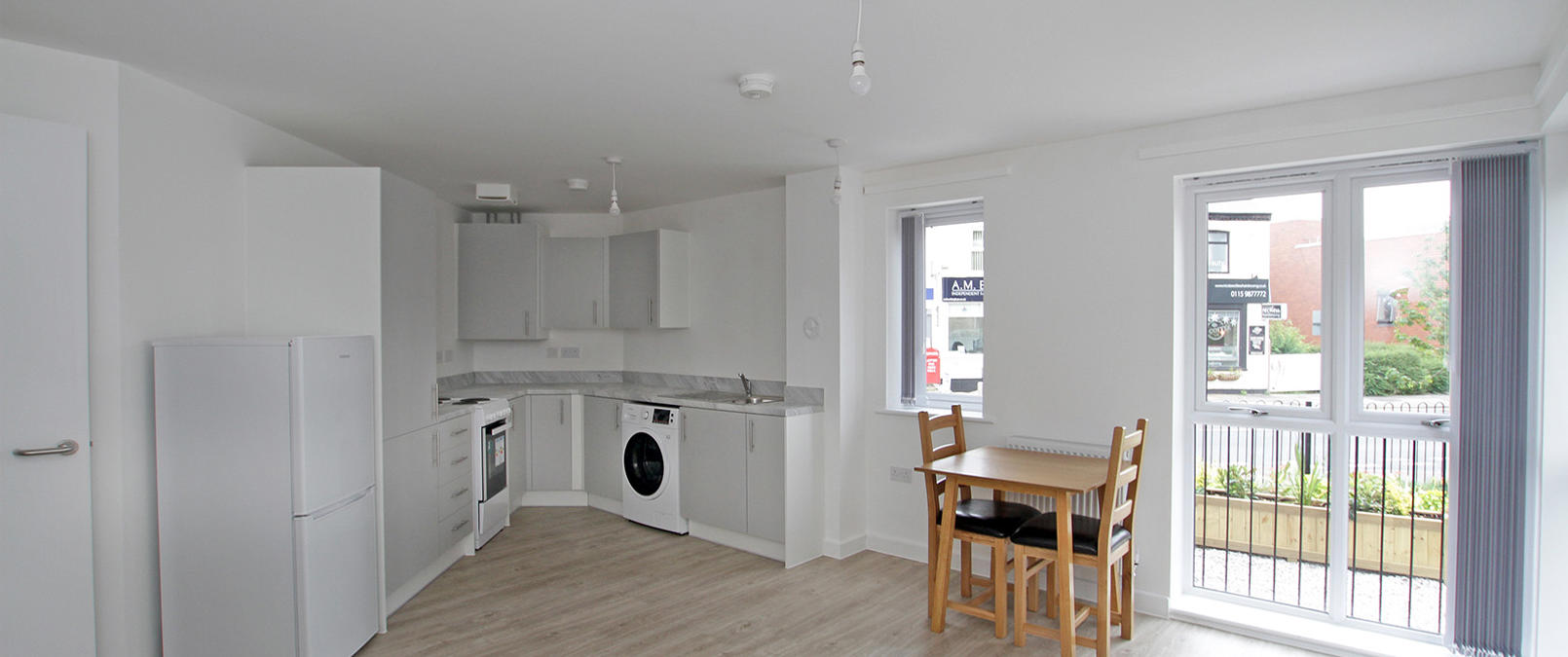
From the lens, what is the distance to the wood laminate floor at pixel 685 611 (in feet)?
10.6

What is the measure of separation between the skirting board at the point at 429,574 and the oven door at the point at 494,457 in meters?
0.29

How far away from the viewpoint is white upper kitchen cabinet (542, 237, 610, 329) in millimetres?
5930

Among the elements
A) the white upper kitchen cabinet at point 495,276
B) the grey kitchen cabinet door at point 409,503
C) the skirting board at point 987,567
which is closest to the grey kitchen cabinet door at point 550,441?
the white upper kitchen cabinet at point 495,276

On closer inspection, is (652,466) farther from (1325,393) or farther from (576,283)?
(1325,393)

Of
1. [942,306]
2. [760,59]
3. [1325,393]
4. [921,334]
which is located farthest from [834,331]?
[1325,393]

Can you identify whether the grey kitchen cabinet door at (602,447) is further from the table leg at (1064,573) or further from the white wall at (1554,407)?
the white wall at (1554,407)

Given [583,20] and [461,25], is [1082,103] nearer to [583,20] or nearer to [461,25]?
[583,20]

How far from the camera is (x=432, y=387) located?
411 cm

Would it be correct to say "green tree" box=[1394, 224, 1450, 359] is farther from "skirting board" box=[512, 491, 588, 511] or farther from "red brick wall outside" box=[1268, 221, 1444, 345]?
"skirting board" box=[512, 491, 588, 511]

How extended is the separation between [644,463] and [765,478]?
1.12 metres

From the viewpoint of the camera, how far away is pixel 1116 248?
3.66 m

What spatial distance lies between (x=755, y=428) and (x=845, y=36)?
265 cm

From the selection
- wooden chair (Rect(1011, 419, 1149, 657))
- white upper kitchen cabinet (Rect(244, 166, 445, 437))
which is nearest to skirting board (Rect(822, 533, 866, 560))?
wooden chair (Rect(1011, 419, 1149, 657))

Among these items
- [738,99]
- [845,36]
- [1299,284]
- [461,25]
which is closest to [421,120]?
[461,25]
